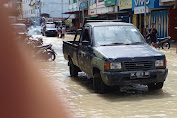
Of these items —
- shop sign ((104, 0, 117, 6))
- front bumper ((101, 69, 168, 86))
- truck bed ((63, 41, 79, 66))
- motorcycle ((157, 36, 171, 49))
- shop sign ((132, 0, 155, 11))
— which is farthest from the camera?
shop sign ((104, 0, 117, 6))

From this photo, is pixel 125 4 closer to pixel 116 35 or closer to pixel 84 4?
pixel 84 4

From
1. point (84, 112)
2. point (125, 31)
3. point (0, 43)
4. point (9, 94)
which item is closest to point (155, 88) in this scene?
point (125, 31)

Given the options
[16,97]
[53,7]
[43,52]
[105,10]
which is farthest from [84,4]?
[16,97]

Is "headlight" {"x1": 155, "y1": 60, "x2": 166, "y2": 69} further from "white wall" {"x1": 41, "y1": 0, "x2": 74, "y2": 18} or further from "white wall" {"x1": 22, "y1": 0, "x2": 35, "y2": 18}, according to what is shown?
"white wall" {"x1": 22, "y1": 0, "x2": 35, "y2": 18}

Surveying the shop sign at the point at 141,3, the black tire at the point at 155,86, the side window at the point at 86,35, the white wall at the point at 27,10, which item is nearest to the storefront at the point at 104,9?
the shop sign at the point at 141,3

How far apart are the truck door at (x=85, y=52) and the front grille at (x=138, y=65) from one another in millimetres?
1305

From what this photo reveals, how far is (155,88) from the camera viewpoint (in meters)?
8.30

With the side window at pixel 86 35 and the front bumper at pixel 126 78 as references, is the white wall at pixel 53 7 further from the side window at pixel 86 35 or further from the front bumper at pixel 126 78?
the front bumper at pixel 126 78

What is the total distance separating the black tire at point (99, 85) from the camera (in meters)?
7.73

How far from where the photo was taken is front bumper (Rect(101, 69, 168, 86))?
23.5ft

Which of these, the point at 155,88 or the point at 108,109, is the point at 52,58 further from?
the point at 108,109

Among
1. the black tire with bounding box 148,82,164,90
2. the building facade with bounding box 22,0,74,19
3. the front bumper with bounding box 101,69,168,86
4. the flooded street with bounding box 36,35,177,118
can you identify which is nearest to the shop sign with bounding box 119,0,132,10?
the flooded street with bounding box 36,35,177,118

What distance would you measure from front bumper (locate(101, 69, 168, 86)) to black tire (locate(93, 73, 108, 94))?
40 centimetres

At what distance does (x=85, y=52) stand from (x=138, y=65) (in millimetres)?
1904
